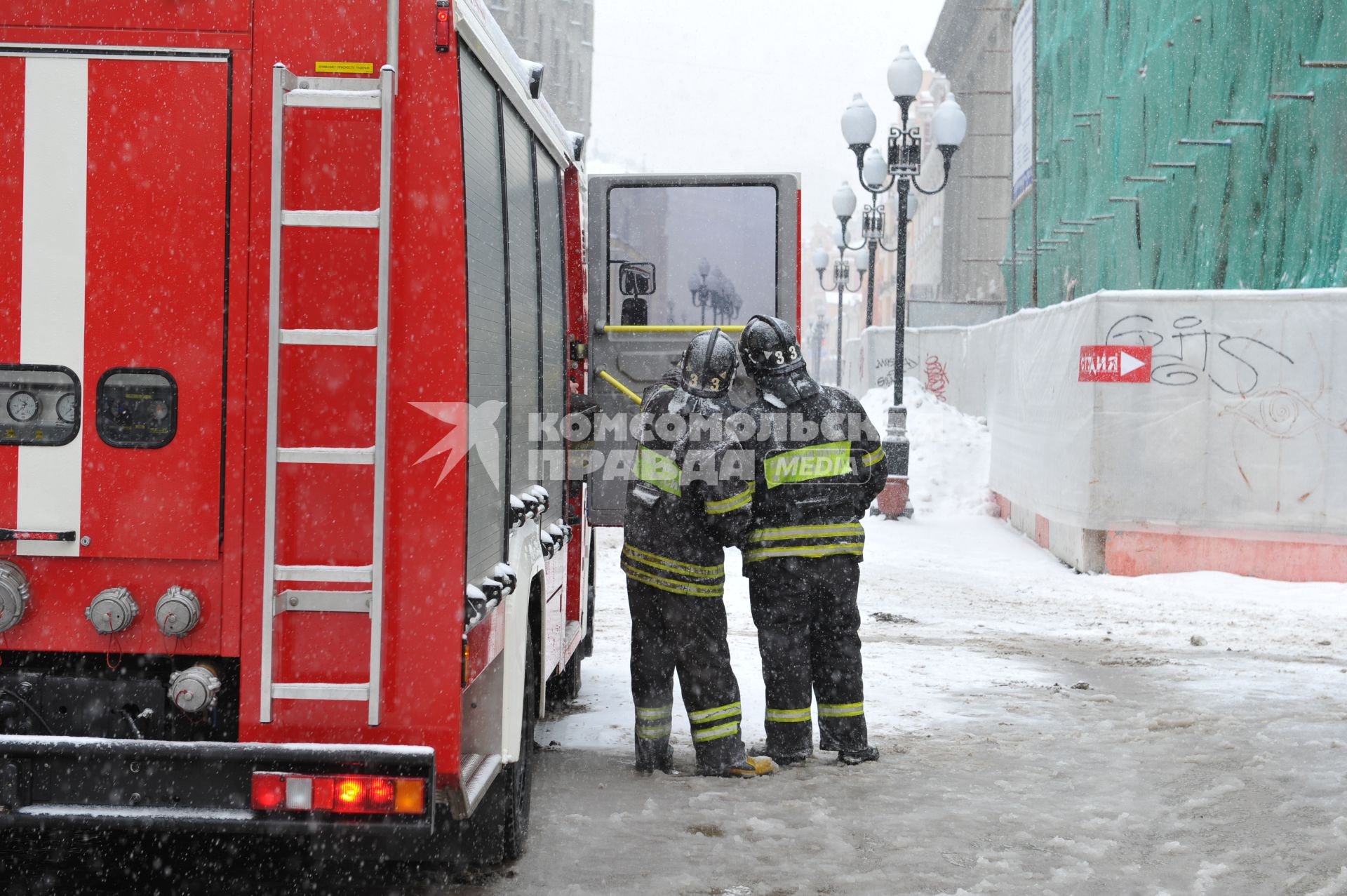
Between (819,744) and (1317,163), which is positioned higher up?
(1317,163)

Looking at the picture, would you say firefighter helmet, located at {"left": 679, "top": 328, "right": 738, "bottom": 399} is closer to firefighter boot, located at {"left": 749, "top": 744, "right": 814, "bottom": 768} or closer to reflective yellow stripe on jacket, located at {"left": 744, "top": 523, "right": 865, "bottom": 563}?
reflective yellow stripe on jacket, located at {"left": 744, "top": 523, "right": 865, "bottom": 563}

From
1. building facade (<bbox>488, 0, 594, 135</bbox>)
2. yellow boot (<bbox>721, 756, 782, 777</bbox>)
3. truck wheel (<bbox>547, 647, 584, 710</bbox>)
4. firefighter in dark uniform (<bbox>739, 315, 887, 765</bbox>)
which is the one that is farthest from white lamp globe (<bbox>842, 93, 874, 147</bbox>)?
building facade (<bbox>488, 0, 594, 135</bbox>)

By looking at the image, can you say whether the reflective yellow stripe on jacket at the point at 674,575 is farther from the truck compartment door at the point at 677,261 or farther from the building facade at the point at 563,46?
the building facade at the point at 563,46

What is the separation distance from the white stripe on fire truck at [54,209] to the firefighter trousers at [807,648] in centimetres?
333

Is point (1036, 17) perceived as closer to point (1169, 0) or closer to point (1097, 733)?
point (1169, 0)

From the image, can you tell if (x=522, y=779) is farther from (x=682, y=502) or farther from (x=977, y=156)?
(x=977, y=156)

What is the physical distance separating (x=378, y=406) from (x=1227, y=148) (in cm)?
1894

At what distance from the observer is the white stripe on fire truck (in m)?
3.58

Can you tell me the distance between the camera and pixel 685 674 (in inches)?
242

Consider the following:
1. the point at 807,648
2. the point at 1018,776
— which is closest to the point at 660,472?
the point at 807,648

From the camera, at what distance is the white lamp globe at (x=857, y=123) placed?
18.6 m

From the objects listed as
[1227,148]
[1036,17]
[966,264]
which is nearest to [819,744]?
[1227,148]

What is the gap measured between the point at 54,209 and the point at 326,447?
3.01 feet

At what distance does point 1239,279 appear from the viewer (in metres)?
18.9
